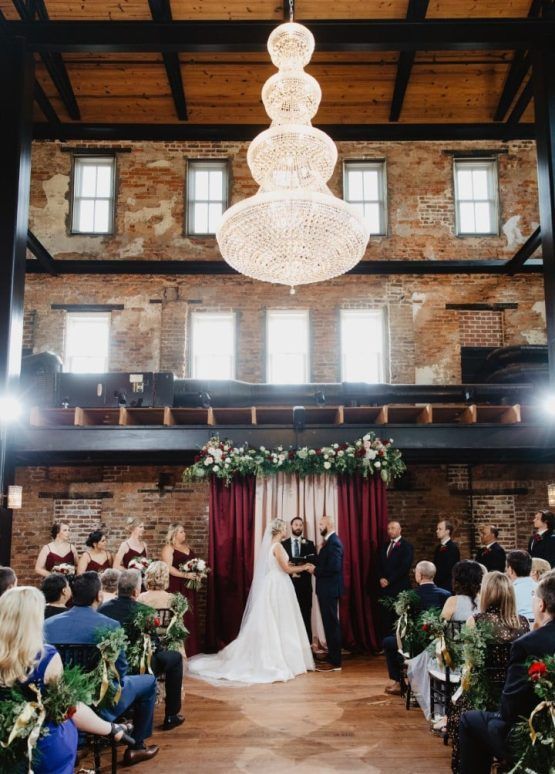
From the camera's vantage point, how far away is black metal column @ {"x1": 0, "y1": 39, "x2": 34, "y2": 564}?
25.6 feet

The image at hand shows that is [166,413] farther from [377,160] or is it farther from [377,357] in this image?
[377,160]

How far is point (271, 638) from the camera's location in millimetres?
7363

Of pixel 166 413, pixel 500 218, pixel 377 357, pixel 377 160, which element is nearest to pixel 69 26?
pixel 166 413

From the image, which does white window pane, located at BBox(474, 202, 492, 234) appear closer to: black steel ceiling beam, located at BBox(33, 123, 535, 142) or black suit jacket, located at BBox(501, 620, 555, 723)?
black steel ceiling beam, located at BBox(33, 123, 535, 142)

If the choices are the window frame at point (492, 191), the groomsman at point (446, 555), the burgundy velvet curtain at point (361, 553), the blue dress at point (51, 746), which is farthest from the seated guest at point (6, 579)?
the window frame at point (492, 191)

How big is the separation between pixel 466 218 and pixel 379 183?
5.46 ft

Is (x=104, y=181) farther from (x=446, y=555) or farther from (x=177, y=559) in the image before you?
(x=446, y=555)

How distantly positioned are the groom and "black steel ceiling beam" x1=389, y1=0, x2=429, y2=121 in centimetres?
668

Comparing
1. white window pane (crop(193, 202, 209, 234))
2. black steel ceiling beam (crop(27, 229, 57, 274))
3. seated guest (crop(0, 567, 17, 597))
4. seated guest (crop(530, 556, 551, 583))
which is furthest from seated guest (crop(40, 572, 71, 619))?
white window pane (crop(193, 202, 209, 234))

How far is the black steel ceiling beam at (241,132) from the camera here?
487 inches

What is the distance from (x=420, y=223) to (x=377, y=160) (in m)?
1.42

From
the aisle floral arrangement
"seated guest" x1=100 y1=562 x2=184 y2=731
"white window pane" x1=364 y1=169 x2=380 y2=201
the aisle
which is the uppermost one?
"white window pane" x1=364 y1=169 x2=380 y2=201

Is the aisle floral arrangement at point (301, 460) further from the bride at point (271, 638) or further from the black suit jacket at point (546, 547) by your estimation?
the black suit jacket at point (546, 547)

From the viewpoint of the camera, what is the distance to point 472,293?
12.0 metres
